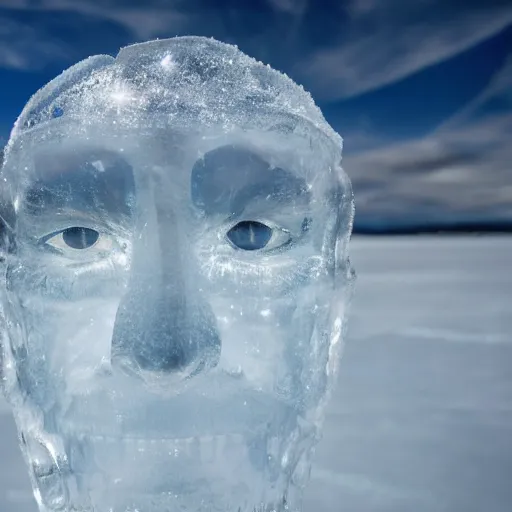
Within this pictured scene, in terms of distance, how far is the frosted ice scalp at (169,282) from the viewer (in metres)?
1.22

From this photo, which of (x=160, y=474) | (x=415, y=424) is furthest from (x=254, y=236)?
(x=415, y=424)

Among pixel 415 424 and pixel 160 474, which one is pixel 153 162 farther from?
pixel 415 424

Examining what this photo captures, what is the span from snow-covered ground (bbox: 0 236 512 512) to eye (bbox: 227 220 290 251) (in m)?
0.99

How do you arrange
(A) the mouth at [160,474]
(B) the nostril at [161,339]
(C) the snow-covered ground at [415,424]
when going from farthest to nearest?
(C) the snow-covered ground at [415,424] → (A) the mouth at [160,474] → (B) the nostril at [161,339]

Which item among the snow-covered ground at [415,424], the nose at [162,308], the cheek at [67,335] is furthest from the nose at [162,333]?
the snow-covered ground at [415,424]

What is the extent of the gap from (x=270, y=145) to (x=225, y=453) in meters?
0.70

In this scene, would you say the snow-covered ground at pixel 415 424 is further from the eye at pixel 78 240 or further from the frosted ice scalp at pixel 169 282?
the eye at pixel 78 240

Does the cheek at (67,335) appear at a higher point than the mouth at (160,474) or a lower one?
higher

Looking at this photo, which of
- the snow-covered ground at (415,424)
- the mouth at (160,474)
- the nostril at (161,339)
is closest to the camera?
the nostril at (161,339)

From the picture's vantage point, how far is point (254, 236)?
1387 mm

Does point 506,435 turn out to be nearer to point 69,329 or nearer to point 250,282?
point 250,282

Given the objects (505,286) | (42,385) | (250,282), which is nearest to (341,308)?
(250,282)

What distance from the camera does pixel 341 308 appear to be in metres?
1.50

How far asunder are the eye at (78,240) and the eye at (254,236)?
296 millimetres
